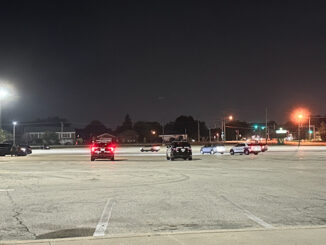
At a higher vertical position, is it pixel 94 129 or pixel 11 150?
pixel 94 129

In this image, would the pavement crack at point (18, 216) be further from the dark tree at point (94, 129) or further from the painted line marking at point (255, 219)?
the dark tree at point (94, 129)

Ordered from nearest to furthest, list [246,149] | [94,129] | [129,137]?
[246,149]
[129,137]
[94,129]

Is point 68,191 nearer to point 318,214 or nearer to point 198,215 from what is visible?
point 198,215

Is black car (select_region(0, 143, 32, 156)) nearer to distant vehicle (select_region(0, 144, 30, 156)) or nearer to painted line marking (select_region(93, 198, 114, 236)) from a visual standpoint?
distant vehicle (select_region(0, 144, 30, 156))

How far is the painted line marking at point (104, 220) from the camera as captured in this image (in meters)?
8.06

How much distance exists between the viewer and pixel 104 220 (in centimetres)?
922

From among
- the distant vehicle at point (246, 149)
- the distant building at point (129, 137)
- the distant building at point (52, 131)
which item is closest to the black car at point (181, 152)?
the distant vehicle at point (246, 149)

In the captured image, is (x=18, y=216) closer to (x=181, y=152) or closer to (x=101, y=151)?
(x=101, y=151)

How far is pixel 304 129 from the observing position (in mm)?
192000

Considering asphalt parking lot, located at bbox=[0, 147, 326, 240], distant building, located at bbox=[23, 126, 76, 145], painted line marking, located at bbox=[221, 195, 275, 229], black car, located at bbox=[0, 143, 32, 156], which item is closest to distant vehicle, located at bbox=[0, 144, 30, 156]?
black car, located at bbox=[0, 143, 32, 156]

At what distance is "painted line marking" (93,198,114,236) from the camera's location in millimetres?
8062

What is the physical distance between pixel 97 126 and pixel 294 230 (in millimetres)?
178871

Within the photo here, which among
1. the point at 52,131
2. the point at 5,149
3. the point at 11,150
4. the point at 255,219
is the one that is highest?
the point at 52,131

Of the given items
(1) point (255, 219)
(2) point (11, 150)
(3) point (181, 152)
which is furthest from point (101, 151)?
(1) point (255, 219)
